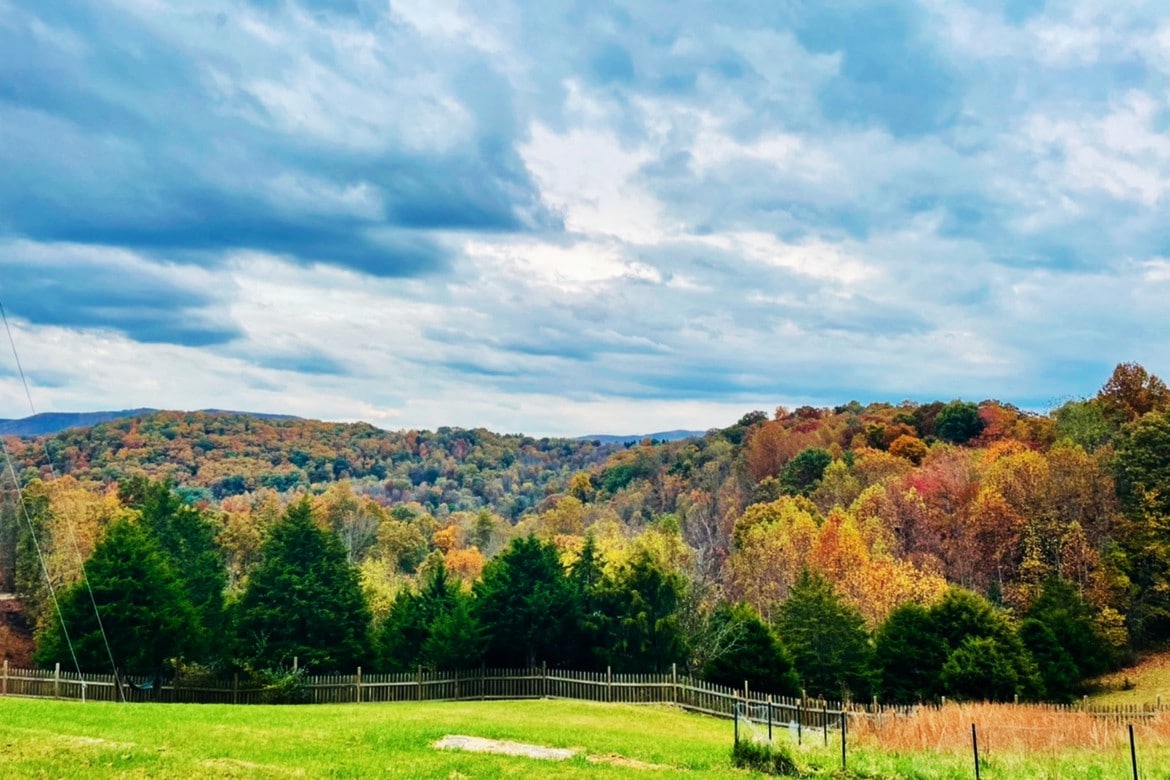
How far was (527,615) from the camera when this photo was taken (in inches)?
1415

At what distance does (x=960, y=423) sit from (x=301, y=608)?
82986 millimetres

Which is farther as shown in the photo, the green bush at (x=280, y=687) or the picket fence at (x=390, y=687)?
the green bush at (x=280, y=687)

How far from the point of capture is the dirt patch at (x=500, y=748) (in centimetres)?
1769

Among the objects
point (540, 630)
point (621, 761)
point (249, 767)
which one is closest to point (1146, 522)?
point (540, 630)

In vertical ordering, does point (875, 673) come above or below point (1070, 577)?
below

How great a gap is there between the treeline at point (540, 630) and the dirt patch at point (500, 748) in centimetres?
1646

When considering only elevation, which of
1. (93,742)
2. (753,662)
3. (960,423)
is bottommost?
(753,662)

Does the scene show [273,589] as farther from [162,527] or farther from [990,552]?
[990,552]

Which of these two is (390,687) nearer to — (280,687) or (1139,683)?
(280,687)

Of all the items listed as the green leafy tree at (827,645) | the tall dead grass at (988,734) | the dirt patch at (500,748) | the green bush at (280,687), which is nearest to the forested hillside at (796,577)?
the green leafy tree at (827,645)

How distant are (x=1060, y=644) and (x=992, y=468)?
70.0 feet

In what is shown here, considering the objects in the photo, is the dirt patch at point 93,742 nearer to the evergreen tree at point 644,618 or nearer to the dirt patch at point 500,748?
the dirt patch at point 500,748

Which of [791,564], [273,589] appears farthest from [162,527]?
[791,564]

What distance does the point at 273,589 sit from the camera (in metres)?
39.2
